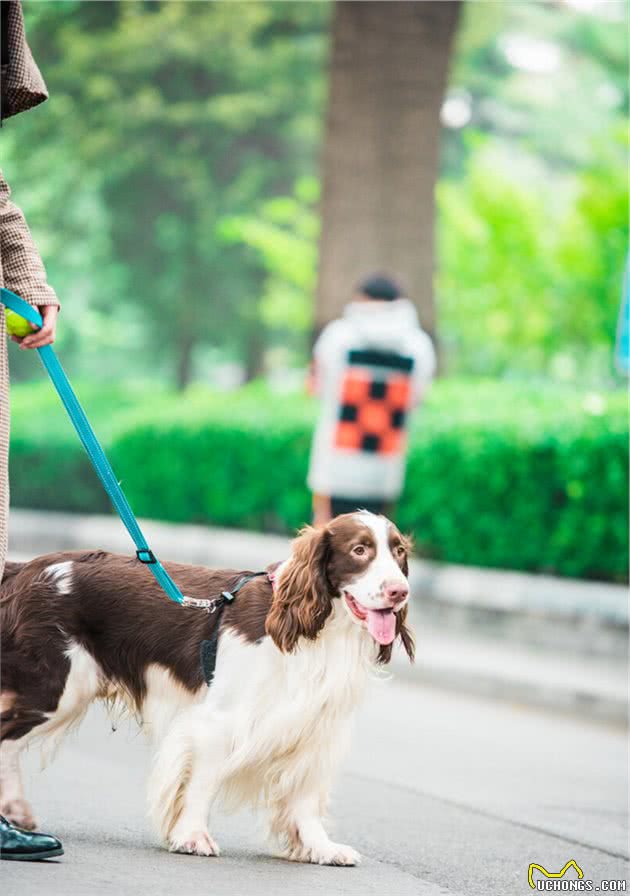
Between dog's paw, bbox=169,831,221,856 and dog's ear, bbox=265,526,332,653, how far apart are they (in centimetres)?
68

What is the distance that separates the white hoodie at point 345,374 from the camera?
1216 cm

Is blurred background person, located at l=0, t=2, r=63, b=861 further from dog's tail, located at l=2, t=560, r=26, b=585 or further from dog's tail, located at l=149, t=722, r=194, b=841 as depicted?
dog's tail, located at l=2, t=560, r=26, b=585

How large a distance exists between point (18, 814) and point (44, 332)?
1511mm

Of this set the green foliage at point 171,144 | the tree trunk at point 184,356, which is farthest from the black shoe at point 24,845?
the tree trunk at point 184,356

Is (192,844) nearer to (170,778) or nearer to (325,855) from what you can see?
(170,778)

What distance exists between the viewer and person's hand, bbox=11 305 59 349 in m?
4.85

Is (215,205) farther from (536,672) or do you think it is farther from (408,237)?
(536,672)

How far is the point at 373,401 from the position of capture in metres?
12.4

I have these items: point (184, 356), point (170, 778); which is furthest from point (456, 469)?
point (184, 356)

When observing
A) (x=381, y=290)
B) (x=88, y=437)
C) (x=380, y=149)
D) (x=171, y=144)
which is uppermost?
(x=171, y=144)

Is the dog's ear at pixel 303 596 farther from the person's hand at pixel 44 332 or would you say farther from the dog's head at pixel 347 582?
the person's hand at pixel 44 332

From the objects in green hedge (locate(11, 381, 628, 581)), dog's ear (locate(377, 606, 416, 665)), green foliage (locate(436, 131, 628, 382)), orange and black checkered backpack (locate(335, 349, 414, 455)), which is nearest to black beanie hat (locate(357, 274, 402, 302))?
orange and black checkered backpack (locate(335, 349, 414, 455))

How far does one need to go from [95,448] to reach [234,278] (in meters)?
34.0

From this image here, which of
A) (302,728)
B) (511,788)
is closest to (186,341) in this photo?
(511,788)
